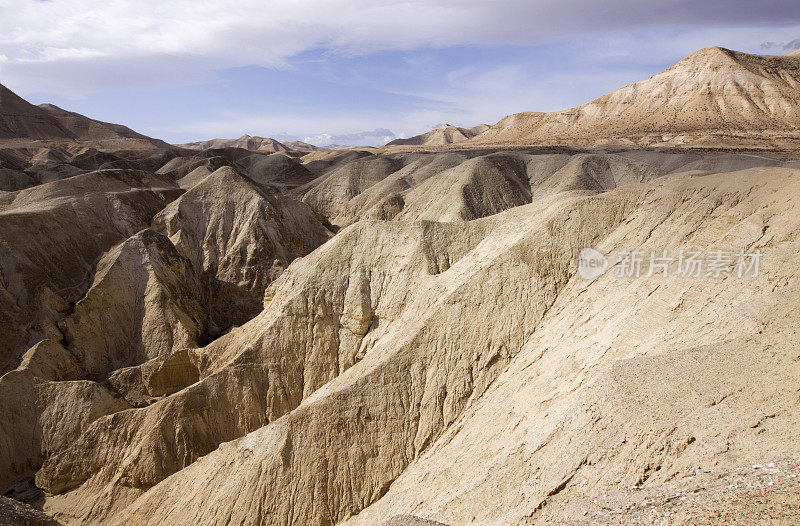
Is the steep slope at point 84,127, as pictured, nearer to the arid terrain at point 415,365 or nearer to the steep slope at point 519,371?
the arid terrain at point 415,365

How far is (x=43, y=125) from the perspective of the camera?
93.2 metres

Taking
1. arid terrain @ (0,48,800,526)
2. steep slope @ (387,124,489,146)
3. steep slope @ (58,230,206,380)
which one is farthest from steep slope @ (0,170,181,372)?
steep slope @ (387,124,489,146)

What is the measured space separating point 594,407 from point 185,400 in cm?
1349

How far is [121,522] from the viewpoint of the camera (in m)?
14.5

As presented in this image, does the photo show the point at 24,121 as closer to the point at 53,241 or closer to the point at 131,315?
the point at 53,241

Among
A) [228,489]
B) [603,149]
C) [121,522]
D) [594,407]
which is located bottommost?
[121,522]

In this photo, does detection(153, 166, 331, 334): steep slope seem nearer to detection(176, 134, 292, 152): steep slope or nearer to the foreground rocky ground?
the foreground rocky ground

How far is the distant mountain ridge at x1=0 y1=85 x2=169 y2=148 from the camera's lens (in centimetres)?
8919

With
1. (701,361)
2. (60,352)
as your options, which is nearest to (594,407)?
(701,361)

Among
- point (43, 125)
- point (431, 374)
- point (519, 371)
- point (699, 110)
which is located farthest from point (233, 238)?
point (43, 125)

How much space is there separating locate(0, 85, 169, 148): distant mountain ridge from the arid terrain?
7245cm

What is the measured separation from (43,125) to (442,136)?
79.7 m

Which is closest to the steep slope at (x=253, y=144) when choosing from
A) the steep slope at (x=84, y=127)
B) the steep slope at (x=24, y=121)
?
the steep slope at (x=84, y=127)

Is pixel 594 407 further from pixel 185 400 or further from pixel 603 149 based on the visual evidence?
pixel 603 149
